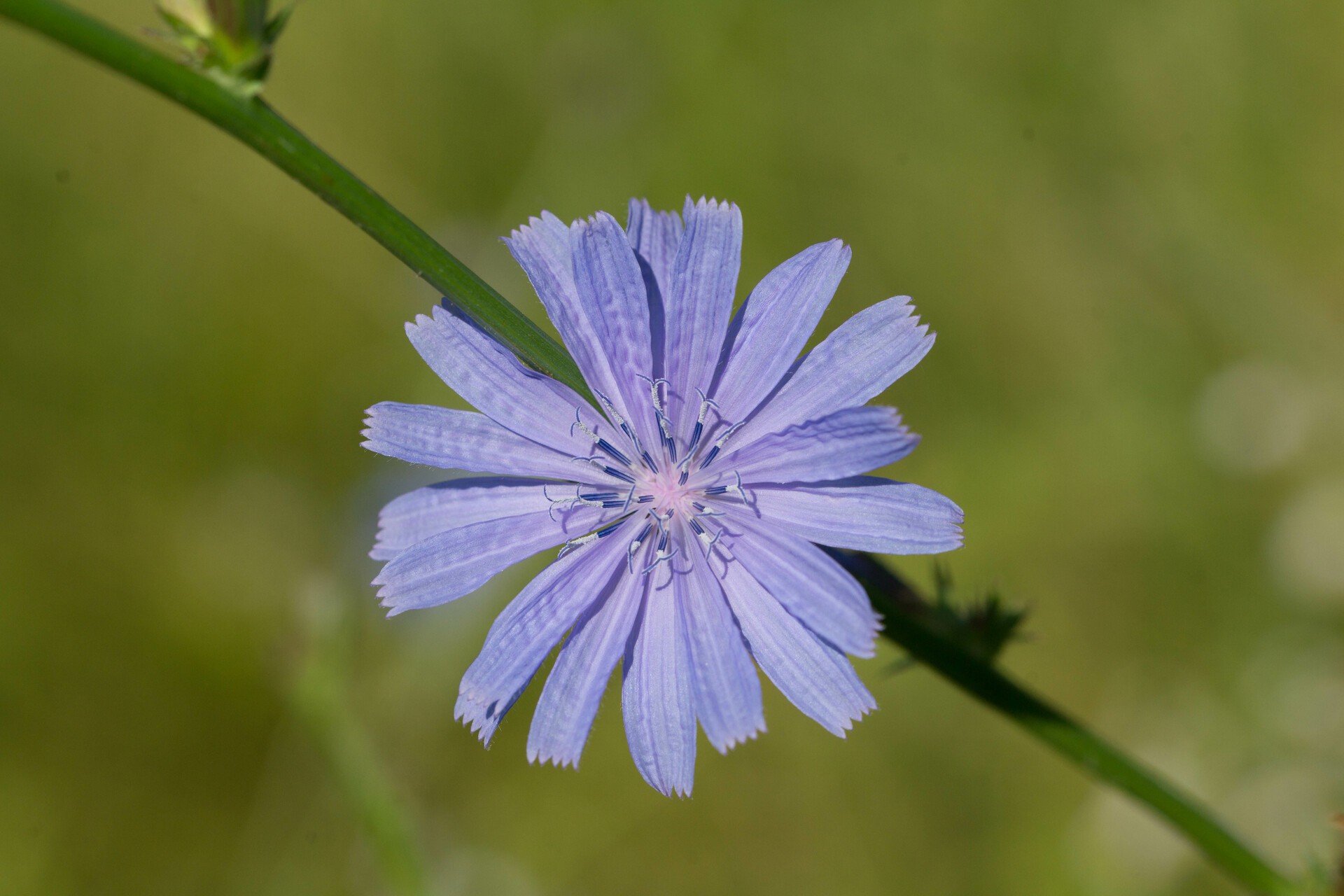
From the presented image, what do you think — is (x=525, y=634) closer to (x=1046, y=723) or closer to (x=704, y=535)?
(x=704, y=535)

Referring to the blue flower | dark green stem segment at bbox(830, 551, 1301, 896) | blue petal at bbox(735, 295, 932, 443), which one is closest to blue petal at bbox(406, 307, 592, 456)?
the blue flower

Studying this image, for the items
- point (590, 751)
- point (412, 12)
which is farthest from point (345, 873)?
point (412, 12)

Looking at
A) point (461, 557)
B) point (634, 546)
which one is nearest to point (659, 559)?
point (634, 546)

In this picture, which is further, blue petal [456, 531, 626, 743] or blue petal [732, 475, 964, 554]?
blue petal [456, 531, 626, 743]

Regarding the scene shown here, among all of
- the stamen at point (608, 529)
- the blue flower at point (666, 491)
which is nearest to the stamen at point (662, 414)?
the blue flower at point (666, 491)

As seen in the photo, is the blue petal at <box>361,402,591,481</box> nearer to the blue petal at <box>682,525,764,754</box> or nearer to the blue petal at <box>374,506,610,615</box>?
the blue petal at <box>374,506,610,615</box>

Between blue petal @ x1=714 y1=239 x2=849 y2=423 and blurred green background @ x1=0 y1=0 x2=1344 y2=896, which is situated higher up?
blurred green background @ x1=0 y1=0 x2=1344 y2=896

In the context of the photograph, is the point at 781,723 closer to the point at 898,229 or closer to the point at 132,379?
the point at 898,229

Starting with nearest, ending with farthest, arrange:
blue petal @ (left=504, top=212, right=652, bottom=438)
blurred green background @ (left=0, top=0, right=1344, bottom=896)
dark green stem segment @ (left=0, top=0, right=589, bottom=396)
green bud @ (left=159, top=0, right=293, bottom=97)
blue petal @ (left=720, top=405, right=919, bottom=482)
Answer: dark green stem segment @ (left=0, top=0, right=589, bottom=396) → green bud @ (left=159, top=0, right=293, bottom=97) → blue petal @ (left=720, top=405, right=919, bottom=482) → blue petal @ (left=504, top=212, right=652, bottom=438) → blurred green background @ (left=0, top=0, right=1344, bottom=896)
